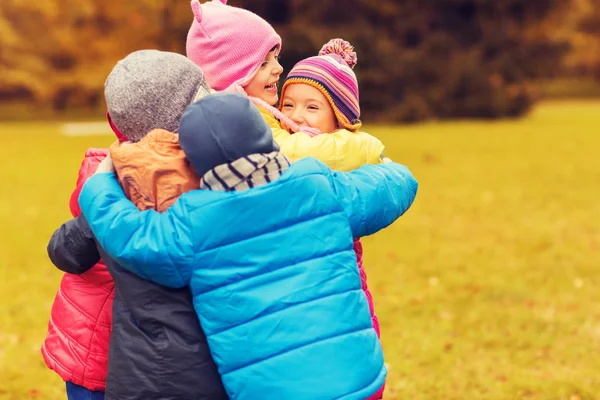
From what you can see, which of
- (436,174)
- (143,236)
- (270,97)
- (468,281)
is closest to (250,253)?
(143,236)

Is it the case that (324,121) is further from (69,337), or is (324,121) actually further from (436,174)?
(436,174)

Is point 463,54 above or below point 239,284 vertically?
below

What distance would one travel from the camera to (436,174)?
1313 cm

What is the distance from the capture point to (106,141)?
2028cm

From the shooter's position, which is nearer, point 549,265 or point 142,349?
point 142,349

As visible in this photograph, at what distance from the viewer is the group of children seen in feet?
7.05

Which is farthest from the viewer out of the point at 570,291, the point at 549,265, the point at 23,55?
the point at 23,55

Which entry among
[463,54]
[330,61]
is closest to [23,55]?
[463,54]

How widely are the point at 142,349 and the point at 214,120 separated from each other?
68cm

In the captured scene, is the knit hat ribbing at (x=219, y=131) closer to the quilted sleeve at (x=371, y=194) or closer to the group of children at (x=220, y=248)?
the group of children at (x=220, y=248)

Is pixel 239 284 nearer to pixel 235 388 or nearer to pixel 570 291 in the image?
pixel 235 388

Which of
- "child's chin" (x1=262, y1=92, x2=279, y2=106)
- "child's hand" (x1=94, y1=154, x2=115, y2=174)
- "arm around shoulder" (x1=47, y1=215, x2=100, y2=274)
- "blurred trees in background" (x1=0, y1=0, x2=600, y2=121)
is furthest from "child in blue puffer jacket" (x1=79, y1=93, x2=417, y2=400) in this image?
"blurred trees in background" (x1=0, y1=0, x2=600, y2=121)

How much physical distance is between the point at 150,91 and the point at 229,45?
1.80 ft

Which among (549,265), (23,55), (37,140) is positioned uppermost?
(549,265)
